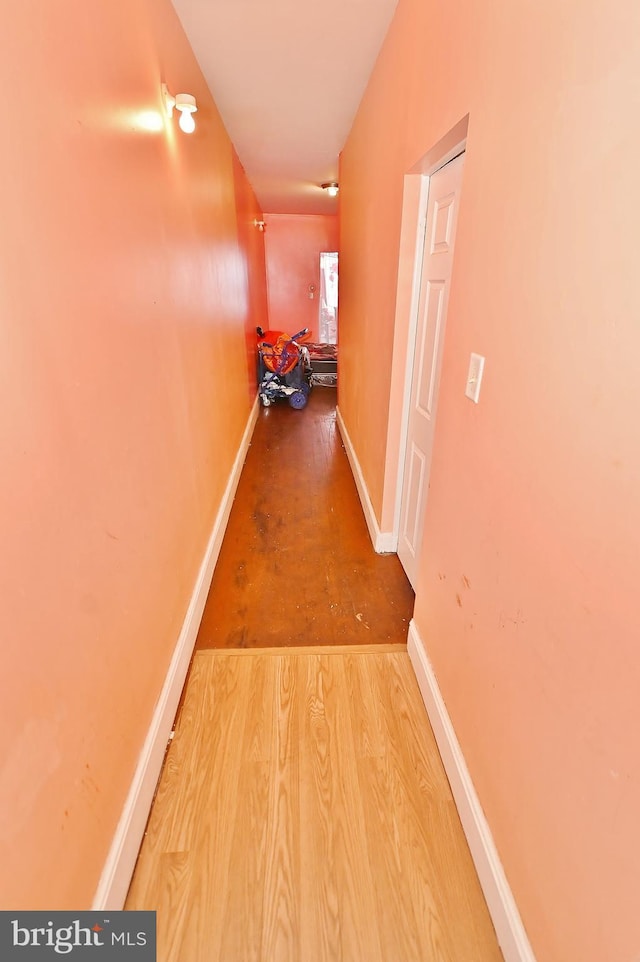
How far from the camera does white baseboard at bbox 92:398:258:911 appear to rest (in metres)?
1.01

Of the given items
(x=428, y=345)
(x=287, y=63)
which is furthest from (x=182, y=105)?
(x=428, y=345)

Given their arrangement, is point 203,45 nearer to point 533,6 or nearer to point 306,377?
point 533,6

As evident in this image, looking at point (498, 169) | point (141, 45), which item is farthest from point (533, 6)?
point (141, 45)

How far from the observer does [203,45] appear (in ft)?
6.68

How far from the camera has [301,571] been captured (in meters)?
2.33

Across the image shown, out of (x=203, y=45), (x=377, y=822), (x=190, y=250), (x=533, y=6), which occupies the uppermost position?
(x=203, y=45)

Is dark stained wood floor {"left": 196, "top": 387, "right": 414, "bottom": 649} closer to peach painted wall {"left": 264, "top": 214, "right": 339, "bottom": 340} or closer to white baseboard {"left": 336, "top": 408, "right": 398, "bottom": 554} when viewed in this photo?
white baseboard {"left": 336, "top": 408, "right": 398, "bottom": 554}

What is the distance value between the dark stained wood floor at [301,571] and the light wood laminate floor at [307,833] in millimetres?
258

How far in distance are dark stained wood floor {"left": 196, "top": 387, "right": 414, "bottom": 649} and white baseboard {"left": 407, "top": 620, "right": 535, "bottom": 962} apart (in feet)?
1.43

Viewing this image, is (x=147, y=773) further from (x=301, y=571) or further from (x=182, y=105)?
(x=182, y=105)

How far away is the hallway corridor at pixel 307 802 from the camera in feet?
3.35

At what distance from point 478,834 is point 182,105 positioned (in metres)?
2.59

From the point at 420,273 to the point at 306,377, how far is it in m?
4.10

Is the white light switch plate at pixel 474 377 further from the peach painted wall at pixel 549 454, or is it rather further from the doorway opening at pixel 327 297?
the doorway opening at pixel 327 297
